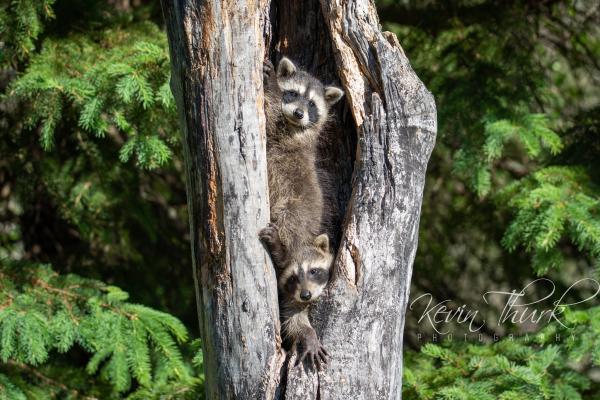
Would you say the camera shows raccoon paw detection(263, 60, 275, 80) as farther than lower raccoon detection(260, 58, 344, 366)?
Yes

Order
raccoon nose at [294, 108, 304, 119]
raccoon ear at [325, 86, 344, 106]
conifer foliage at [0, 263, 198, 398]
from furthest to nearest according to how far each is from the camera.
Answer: conifer foliage at [0, 263, 198, 398] → raccoon nose at [294, 108, 304, 119] → raccoon ear at [325, 86, 344, 106]

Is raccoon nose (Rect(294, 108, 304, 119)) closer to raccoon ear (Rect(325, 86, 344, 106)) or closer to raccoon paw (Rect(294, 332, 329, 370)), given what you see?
raccoon ear (Rect(325, 86, 344, 106))

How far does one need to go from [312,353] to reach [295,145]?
58.4 inches

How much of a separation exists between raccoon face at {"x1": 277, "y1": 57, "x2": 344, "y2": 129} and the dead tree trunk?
2.12ft

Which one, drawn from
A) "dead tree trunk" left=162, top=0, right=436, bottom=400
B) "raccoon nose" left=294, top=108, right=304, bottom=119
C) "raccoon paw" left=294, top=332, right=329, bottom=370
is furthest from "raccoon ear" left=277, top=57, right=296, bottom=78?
"raccoon paw" left=294, top=332, right=329, bottom=370

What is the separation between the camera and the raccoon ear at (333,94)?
4230 millimetres

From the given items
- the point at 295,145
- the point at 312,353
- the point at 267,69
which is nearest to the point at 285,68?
the point at 267,69

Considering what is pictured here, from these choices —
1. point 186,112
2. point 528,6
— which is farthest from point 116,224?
point 528,6

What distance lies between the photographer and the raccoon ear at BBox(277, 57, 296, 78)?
4414 mm

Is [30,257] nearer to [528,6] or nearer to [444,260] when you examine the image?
[444,260]

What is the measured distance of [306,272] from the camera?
13.9 ft

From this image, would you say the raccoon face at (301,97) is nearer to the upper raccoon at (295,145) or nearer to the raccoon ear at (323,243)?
the upper raccoon at (295,145)

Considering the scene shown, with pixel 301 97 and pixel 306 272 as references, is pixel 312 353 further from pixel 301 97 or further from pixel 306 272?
pixel 301 97

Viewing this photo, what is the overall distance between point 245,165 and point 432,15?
3589mm
